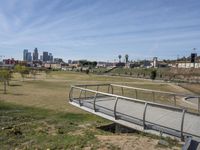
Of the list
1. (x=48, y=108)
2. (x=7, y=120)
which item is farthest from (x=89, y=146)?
(x=48, y=108)

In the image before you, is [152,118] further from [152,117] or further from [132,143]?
[132,143]

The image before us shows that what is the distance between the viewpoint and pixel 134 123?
974 cm

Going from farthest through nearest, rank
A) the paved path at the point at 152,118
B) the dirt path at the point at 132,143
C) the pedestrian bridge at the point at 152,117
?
the paved path at the point at 152,118 → the pedestrian bridge at the point at 152,117 → the dirt path at the point at 132,143

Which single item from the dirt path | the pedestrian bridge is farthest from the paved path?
the dirt path

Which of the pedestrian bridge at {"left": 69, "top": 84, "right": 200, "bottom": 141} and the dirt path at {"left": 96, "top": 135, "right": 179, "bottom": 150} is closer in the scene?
the dirt path at {"left": 96, "top": 135, "right": 179, "bottom": 150}

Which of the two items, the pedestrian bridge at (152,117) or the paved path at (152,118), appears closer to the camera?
the pedestrian bridge at (152,117)

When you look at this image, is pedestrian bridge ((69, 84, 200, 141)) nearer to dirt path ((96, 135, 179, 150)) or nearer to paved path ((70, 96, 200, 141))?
paved path ((70, 96, 200, 141))

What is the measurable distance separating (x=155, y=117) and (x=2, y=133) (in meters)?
5.61

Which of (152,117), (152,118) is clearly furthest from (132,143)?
(152,117)

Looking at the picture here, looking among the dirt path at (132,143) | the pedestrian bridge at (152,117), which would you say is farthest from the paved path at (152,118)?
the dirt path at (132,143)

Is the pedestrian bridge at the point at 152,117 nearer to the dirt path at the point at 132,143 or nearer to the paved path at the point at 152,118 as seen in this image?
the paved path at the point at 152,118

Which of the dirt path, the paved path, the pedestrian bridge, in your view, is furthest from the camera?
the paved path

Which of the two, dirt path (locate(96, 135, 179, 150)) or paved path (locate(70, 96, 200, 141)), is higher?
paved path (locate(70, 96, 200, 141))

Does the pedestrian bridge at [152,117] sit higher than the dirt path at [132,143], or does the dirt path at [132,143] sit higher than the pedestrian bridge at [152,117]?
the pedestrian bridge at [152,117]
